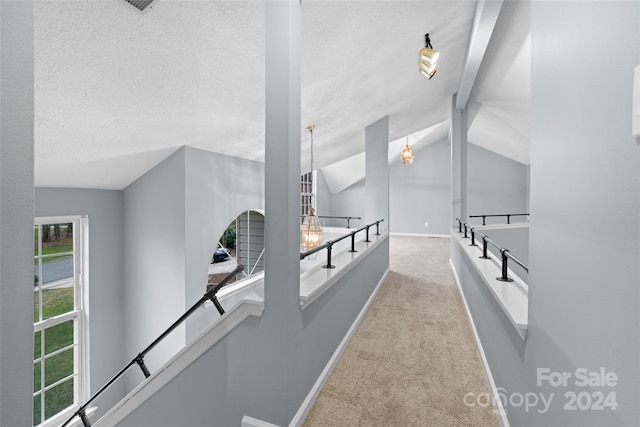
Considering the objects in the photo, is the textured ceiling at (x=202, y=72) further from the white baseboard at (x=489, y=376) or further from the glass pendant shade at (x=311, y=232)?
the white baseboard at (x=489, y=376)

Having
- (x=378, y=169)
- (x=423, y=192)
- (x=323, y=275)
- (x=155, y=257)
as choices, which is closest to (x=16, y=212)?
(x=323, y=275)

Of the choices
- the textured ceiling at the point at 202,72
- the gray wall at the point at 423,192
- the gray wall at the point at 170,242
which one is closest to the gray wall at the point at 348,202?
the gray wall at the point at 423,192

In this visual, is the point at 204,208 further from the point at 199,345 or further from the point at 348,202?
the point at 348,202

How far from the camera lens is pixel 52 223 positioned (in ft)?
12.0

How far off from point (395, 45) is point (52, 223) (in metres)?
4.57

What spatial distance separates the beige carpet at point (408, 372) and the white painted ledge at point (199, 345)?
2.52 ft

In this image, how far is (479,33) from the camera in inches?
118

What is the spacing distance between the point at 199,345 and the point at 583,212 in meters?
1.89

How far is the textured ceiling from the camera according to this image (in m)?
1.89

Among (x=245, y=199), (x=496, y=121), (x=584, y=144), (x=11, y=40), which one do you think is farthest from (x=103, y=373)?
(x=496, y=121)

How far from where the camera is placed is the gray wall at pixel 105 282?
3961mm

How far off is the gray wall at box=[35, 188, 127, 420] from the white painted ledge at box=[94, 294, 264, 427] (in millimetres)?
2820

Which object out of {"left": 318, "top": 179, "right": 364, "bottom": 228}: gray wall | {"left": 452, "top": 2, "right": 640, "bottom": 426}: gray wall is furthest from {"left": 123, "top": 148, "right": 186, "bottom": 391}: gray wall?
{"left": 318, "top": 179, "right": 364, "bottom": 228}: gray wall

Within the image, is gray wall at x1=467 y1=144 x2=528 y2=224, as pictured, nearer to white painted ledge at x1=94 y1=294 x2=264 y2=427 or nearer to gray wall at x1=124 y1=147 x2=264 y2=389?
gray wall at x1=124 y1=147 x2=264 y2=389
